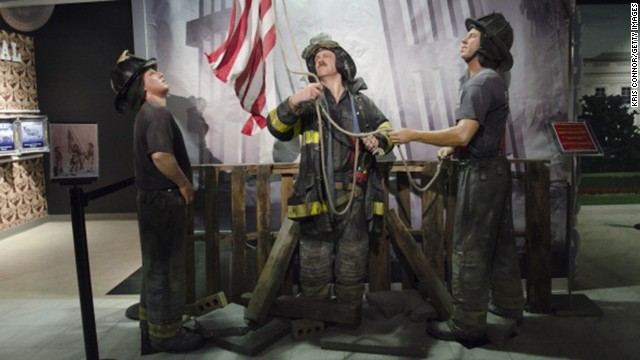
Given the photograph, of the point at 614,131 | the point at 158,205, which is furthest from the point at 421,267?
the point at 614,131

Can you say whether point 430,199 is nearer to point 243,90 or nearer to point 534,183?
point 534,183

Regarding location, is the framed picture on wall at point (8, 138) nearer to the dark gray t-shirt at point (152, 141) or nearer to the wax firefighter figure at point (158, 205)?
the wax firefighter figure at point (158, 205)

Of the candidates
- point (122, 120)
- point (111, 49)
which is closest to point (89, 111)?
point (122, 120)

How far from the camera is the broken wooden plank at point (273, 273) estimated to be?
12.1ft

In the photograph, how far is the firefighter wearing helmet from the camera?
326 cm

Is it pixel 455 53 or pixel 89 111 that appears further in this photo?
pixel 89 111

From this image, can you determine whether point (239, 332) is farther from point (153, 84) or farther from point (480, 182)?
point (480, 182)

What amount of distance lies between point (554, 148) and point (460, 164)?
1325 millimetres

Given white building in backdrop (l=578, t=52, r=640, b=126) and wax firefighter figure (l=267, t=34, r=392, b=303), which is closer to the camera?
wax firefighter figure (l=267, t=34, r=392, b=303)

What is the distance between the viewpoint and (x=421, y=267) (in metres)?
3.92

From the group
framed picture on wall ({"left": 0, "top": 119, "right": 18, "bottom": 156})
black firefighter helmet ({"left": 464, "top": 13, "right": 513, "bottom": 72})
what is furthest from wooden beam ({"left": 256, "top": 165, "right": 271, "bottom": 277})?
framed picture on wall ({"left": 0, "top": 119, "right": 18, "bottom": 156})

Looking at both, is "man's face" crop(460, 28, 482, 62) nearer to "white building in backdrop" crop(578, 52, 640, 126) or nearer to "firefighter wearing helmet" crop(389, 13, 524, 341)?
"firefighter wearing helmet" crop(389, 13, 524, 341)

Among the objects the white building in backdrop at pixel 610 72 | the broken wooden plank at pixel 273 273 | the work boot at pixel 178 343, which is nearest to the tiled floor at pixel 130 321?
the work boot at pixel 178 343

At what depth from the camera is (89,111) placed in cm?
848
